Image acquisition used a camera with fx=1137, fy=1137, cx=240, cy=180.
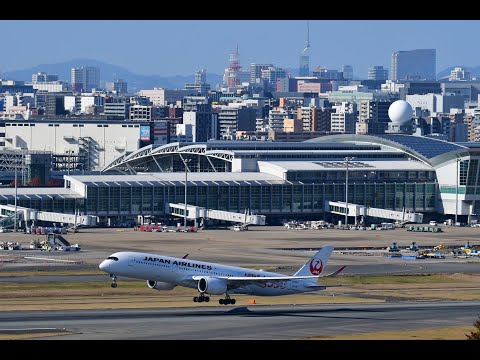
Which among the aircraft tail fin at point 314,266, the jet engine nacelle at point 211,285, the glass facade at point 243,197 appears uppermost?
the aircraft tail fin at point 314,266

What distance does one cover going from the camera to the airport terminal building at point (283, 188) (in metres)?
177

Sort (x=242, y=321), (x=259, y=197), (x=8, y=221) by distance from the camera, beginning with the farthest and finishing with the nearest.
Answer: (x=259, y=197) → (x=8, y=221) → (x=242, y=321)

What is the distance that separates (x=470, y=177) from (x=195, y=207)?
154ft

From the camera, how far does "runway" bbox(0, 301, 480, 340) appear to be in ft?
173

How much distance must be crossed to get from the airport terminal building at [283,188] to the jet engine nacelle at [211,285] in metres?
105

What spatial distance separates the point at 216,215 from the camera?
578 feet

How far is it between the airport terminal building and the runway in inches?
4237

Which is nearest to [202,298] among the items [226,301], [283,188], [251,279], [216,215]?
[226,301]

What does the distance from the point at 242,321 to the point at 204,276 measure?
1069 centimetres

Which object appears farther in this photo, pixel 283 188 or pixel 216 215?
pixel 283 188

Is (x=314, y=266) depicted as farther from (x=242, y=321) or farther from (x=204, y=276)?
(x=242, y=321)

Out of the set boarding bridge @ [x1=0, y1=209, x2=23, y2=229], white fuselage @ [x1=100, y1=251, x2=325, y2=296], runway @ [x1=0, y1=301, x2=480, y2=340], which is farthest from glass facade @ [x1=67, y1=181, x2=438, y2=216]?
runway @ [x1=0, y1=301, x2=480, y2=340]

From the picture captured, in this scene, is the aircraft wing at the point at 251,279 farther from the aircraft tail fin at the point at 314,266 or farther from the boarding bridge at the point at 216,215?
the boarding bridge at the point at 216,215

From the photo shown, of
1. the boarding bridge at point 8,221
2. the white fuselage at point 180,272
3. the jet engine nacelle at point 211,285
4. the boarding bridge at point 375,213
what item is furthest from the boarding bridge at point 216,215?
the jet engine nacelle at point 211,285
